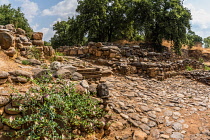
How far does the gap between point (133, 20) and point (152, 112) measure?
10.8m

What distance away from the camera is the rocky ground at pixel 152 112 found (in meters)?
3.07

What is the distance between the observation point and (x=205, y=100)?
523 cm

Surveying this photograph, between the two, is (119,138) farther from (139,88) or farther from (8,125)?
(139,88)

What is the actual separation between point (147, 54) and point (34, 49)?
7061 mm

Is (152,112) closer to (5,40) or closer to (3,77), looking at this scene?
(3,77)

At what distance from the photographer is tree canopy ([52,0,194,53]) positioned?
11664mm

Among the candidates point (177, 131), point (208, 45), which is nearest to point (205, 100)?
point (177, 131)

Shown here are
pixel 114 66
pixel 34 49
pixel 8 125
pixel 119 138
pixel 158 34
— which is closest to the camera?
pixel 8 125

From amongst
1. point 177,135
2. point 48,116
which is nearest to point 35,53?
point 48,116

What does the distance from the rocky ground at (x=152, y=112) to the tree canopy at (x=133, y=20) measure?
24.9ft

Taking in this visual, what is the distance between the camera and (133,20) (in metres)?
13.0

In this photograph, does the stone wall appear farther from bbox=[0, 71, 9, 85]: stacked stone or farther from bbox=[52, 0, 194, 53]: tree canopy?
bbox=[0, 71, 9, 85]: stacked stone

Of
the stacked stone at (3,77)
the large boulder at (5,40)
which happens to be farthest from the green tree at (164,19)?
the stacked stone at (3,77)

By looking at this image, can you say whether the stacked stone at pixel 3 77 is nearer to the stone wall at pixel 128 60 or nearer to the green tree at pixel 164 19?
the stone wall at pixel 128 60
